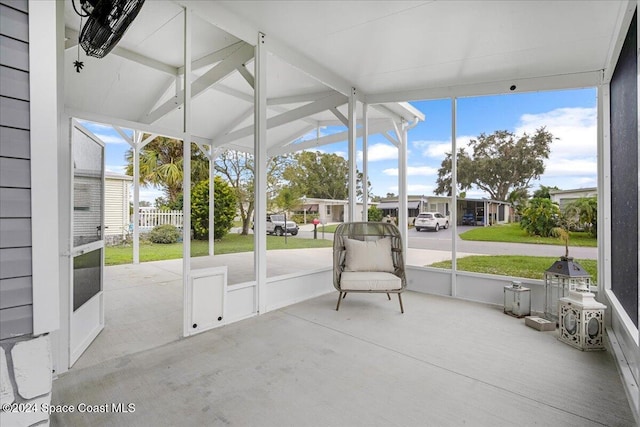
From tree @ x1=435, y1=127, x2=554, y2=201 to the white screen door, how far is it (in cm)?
428

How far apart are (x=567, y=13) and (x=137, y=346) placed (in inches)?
182

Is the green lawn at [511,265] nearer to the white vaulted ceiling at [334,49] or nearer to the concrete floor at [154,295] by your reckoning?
the concrete floor at [154,295]

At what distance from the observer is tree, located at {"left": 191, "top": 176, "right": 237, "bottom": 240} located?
362 cm

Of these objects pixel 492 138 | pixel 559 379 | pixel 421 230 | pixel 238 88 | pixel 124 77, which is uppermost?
pixel 238 88

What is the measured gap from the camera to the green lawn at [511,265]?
3807mm

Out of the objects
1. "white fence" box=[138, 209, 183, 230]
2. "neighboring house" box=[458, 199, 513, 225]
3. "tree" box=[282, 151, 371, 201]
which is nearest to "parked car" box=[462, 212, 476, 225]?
"neighboring house" box=[458, 199, 513, 225]

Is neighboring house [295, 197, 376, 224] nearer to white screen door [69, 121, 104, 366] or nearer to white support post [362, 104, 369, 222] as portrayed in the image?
white support post [362, 104, 369, 222]

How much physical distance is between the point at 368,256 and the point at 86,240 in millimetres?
2890

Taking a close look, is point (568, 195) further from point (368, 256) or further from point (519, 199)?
point (368, 256)

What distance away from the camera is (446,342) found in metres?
2.71

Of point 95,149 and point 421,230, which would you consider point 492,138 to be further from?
point 95,149

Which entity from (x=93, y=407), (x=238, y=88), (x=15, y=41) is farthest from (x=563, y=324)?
(x=238, y=88)

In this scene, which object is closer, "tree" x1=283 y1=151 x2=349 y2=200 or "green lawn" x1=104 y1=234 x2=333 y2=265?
"green lawn" x1=104 y1=234 x2=333 y2=265

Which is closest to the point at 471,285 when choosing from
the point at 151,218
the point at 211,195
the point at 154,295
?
the point at 211,195
